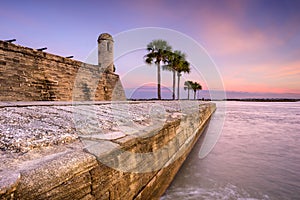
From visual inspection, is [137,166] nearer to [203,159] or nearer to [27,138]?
[27,138]

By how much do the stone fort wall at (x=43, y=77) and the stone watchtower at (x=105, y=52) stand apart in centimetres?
200

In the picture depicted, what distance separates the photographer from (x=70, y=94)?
11.3 m

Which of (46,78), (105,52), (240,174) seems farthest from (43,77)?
(240,174)

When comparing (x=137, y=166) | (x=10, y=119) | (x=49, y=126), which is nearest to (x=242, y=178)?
(x=137, y=166)

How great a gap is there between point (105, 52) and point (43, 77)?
742cm

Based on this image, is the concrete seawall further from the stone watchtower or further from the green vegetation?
the green vegetation

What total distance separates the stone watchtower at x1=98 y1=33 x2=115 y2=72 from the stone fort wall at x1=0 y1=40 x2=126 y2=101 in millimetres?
2004

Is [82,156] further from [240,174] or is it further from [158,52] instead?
[158,52]

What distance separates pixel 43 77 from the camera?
32.2 feet

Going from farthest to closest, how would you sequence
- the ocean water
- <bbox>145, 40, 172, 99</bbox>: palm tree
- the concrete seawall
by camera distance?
<bbox>145, 40, 172, 99</bbox>: palm tree → the ocean water → the concrete seawall

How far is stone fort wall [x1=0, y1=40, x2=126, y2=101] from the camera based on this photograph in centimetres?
829

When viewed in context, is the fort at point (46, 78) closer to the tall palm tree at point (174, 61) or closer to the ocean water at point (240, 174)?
the ocean water at point (240, 174)

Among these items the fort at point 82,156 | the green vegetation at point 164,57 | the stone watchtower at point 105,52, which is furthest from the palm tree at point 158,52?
the fort at point 82,156

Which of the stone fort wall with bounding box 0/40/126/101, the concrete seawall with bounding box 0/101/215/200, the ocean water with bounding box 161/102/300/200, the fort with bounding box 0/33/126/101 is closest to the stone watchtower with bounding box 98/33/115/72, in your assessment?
the fort with bounding box 0/33/126/101
